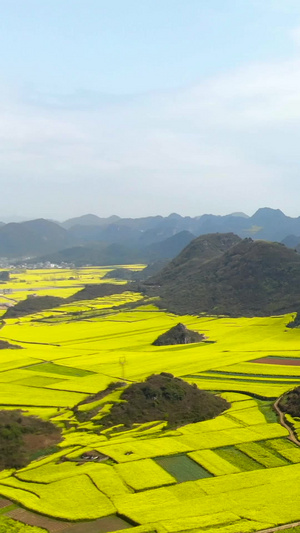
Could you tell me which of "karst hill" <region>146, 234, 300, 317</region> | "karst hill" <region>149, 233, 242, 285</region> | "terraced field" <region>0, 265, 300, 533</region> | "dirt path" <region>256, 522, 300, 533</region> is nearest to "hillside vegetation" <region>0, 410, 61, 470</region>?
"terraced field" <region>0, 265, 300, 533</region>

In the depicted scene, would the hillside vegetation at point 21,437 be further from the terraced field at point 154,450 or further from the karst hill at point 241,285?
the karst hill at point 241,285

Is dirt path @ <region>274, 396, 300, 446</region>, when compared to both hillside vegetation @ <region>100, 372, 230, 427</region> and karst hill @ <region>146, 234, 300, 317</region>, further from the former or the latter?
karst hill @ <region>146, 234, 300, 317</region>

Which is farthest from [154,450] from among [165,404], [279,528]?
[279,528]

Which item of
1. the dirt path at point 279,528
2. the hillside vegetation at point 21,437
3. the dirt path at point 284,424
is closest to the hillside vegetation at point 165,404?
the dirt path at point 284,424

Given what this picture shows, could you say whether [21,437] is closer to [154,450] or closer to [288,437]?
[154,450]

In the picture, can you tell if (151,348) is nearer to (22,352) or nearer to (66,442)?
(22,352)
